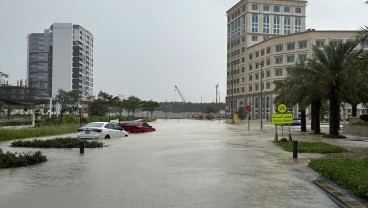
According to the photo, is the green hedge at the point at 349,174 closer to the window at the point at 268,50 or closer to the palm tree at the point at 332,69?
the palm tree at the point at 332,69

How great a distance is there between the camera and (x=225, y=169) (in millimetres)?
14031

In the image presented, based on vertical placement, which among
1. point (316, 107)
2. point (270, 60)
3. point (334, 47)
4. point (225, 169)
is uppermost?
point (270, 60)

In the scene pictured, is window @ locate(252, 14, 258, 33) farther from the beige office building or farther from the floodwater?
the floodwater

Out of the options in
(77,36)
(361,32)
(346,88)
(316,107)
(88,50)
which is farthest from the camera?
(88,50)

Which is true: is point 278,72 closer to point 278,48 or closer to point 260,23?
point 278,48

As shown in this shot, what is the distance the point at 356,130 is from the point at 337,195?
32.6 metres

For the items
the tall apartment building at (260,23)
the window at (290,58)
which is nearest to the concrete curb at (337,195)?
Answer: the window at (290,58)

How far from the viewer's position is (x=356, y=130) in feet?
128

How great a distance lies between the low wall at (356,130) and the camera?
37.0 metres

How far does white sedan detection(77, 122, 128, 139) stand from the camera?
29.4 meters

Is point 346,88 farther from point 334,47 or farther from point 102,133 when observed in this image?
point 102,133

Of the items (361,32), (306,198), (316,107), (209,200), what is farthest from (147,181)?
(316,107)

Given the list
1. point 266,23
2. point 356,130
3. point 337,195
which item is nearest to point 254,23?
point 266,23

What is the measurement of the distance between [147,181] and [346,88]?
87.0 ft
